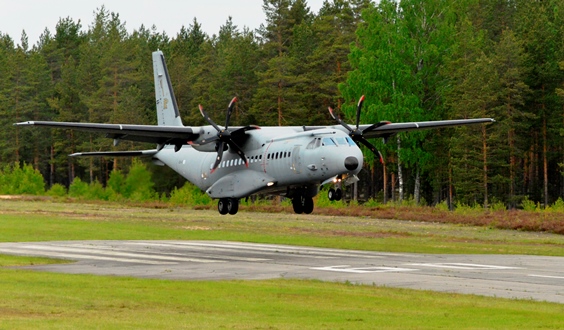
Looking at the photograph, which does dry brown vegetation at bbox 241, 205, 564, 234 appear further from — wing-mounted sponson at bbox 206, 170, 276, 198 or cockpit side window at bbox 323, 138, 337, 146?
cockpit side window at bbox 323, 138, 337, 146

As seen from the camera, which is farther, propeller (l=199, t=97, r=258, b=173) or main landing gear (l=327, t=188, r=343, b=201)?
propeller (l=199, t=97, r=258, b=173)

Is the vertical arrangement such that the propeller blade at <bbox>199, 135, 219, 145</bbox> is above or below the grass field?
above

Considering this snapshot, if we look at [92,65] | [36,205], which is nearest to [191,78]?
[92,65]

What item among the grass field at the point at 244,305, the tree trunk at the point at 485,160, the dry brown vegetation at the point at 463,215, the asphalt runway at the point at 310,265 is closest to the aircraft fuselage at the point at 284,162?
the asphalt runway at the point at 310,265

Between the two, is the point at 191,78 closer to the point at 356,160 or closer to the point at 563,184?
the point at 563,184

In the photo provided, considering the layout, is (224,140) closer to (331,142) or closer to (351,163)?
(331,142)

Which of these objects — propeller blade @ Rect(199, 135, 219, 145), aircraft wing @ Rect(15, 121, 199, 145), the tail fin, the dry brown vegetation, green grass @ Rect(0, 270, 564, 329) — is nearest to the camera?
green grass @ Rect(0, 270, 564, 329)

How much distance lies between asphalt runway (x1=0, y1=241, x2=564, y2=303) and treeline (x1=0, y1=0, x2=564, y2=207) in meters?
13.4

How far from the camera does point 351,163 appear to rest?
43562mm

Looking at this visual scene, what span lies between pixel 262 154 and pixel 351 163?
22.6 ft

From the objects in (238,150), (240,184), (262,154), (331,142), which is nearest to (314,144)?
(331,142)

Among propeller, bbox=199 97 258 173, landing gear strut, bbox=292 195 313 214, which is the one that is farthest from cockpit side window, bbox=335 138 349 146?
propeller, bbox=199 97 258 173

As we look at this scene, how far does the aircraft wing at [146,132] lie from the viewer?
48.9m

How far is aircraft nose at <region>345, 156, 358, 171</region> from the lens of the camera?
4356cm
